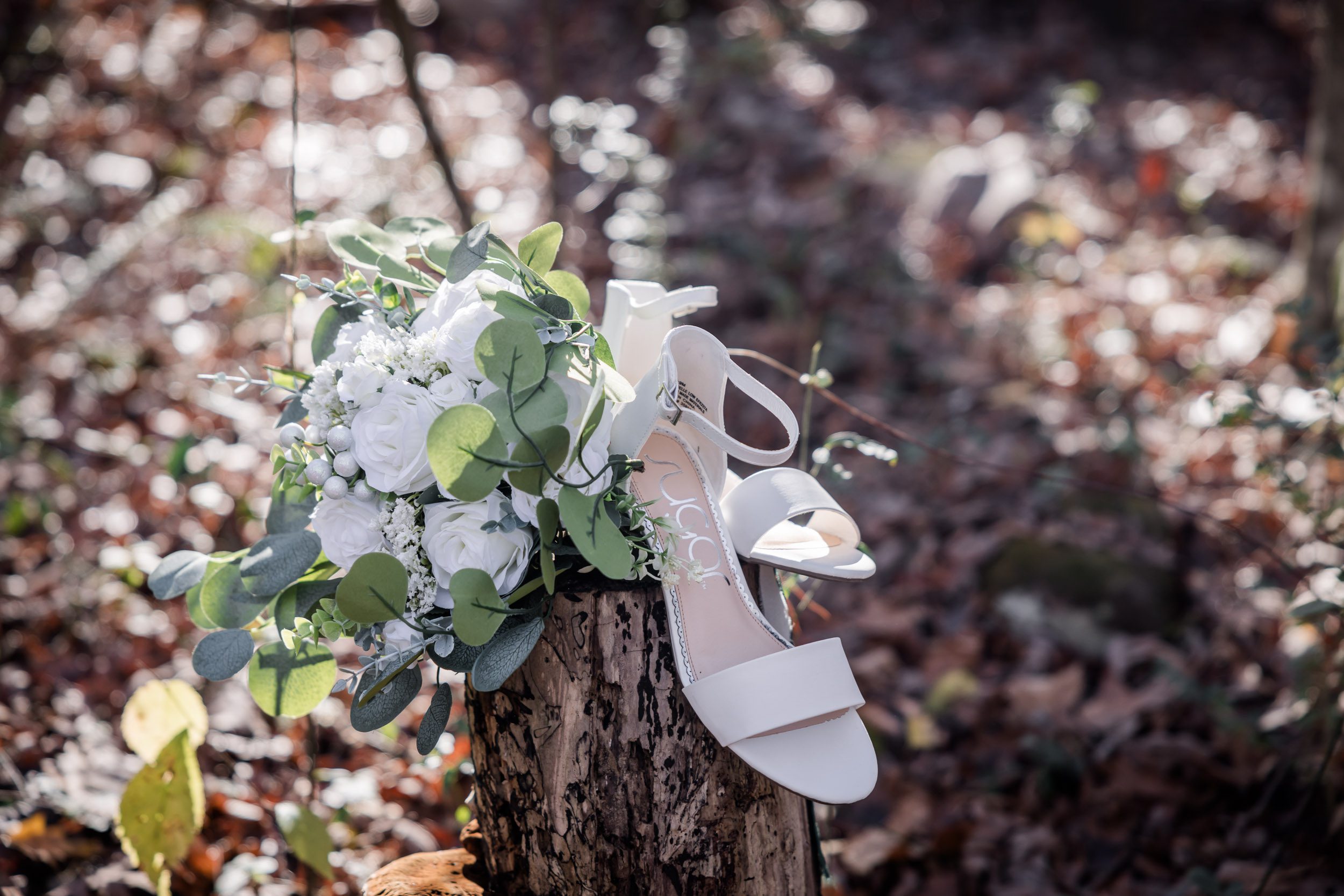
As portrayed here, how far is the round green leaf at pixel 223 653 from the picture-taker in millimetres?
1238

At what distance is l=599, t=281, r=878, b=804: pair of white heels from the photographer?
1.17 meters

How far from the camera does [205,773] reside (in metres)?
2.15

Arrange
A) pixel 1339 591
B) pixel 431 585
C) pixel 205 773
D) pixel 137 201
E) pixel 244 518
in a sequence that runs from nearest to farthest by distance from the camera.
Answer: pixel 431 585, pixel 1339 591, pixel 205 773, pixel 244 518, pixel 137 201

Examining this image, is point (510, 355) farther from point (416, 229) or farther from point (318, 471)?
point (416, 229)

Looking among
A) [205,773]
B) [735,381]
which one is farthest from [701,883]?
[205,773]

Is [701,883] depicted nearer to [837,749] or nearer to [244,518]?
[837,749]

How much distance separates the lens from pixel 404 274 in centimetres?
138

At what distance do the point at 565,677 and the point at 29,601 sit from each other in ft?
7.30

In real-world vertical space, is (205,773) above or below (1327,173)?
below

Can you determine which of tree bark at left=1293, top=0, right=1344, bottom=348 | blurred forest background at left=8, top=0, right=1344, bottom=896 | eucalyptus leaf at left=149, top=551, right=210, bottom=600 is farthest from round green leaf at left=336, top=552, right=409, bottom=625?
tree bark at left=1293, top=0, right=1344, bottom=348

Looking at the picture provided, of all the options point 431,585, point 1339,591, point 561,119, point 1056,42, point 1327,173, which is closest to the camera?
point 431,585

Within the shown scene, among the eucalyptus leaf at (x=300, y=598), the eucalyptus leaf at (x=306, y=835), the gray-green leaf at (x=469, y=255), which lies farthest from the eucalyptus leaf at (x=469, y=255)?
the eucalyptus leaf at (x=306, y=835)

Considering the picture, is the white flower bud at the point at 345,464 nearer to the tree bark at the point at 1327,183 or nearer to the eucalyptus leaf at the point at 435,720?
the eucalyptus leaf at the point at 435,720

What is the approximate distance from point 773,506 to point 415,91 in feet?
7.92
